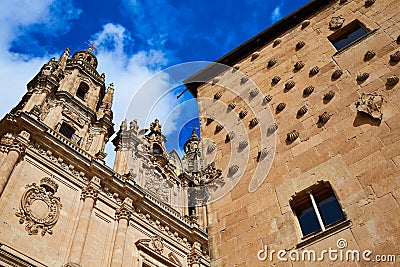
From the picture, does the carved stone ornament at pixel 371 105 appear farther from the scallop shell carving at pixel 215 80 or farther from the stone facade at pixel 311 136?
the scallop shell carving at pixel 215 80

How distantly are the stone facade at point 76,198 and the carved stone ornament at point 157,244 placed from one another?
55mm

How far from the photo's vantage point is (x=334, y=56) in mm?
7434

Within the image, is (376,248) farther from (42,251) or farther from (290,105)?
(42,251)

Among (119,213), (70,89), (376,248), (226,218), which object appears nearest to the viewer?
(376,248)

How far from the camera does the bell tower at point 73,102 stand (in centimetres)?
2516

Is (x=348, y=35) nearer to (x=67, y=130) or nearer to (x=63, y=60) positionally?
(x=67, y=130)

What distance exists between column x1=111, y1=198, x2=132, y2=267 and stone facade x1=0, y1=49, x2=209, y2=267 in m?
0.05

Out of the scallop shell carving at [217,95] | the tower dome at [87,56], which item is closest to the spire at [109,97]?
the tower dome at [87,56]

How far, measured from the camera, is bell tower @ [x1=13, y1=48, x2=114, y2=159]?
25.2m

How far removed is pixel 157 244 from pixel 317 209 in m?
16.9

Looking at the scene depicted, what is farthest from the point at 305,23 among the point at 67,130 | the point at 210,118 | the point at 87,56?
the point at 87,56

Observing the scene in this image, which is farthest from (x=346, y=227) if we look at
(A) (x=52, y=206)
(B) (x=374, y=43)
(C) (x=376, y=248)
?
(A) (x=52, y=206)

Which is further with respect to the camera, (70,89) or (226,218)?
(70,89)

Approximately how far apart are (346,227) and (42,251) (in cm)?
1387
